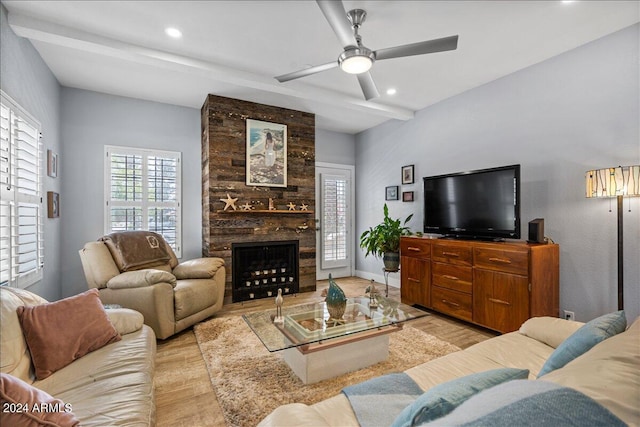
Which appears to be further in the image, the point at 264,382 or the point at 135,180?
the point at 135,180

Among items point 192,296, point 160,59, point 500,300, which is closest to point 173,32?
point 160,59

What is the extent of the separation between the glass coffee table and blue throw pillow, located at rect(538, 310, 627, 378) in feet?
3.74

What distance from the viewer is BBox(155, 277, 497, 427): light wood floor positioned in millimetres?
1761

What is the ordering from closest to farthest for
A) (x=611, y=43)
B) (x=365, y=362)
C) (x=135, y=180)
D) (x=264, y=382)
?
(x=264, y=382) < (x=365, y=362) < (x=611, y=43) < (x=135, y=180)

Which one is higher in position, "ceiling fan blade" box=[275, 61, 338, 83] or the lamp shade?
"ceiling fan blade" box=[275, 61, 338, 83]

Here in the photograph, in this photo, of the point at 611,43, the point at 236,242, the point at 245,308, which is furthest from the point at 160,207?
the point at 611,43

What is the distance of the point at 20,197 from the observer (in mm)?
2467

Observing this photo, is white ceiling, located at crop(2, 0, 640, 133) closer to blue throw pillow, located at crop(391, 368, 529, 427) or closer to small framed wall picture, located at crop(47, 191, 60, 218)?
small framed wall picture, located at crop(47, 191, 60, 218)

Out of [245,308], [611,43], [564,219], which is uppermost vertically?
[611,43]

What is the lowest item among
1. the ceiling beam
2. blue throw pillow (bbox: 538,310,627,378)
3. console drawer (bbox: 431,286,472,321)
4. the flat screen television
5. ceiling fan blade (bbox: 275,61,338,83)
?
console drawer (bbox: 431,286,472,321)

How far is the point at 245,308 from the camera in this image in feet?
12.5

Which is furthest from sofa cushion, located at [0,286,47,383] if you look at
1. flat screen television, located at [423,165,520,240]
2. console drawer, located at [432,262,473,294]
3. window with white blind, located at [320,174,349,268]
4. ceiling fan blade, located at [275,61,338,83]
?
window with white blind, located at [320,174,349,268]

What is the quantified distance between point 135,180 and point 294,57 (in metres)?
2.82

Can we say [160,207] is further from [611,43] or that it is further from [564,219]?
[611,43]
